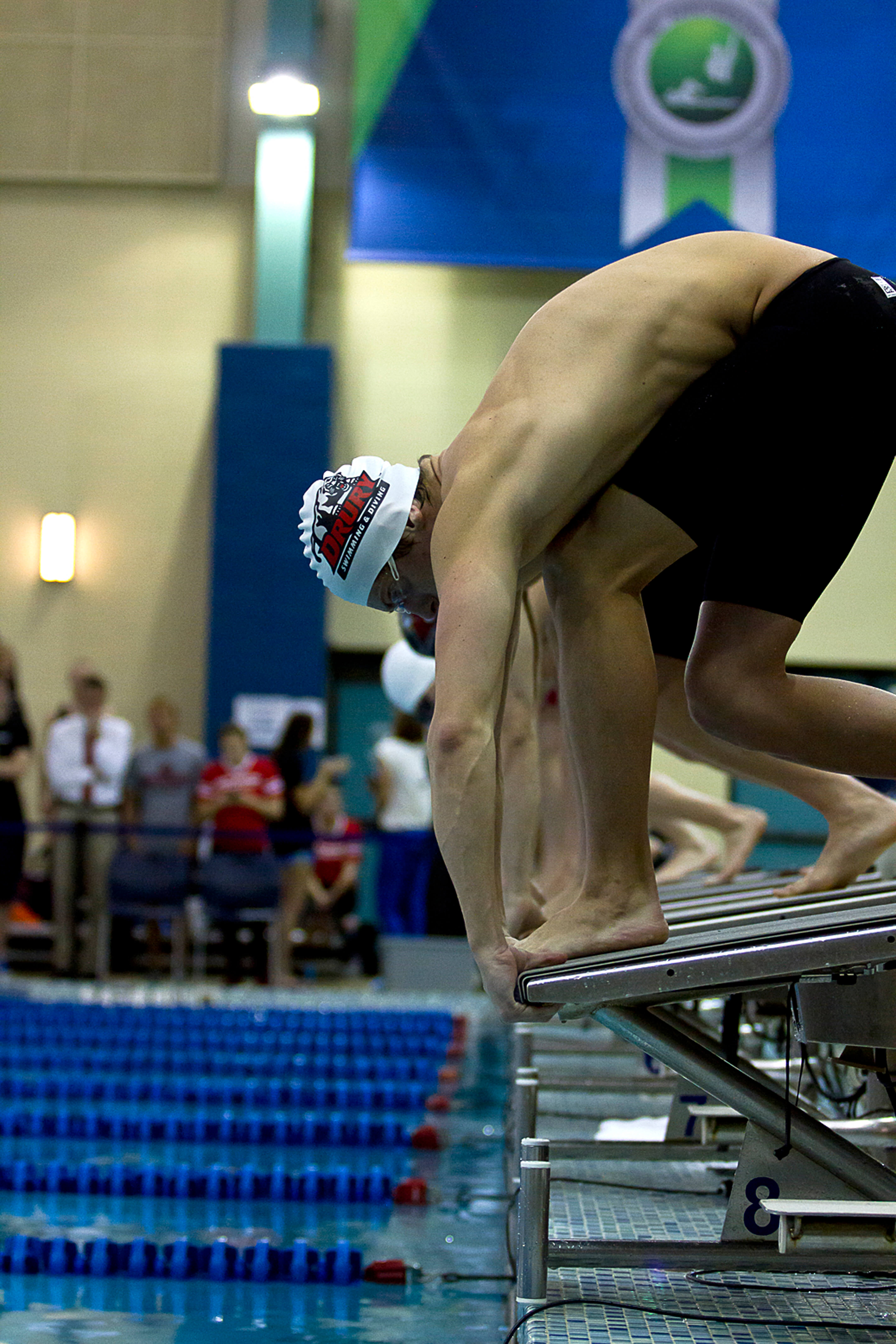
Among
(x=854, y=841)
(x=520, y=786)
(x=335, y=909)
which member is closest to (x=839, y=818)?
(x=854, y=841)

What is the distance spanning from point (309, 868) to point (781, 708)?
7.10m

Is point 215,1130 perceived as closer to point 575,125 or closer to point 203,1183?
point 203,1183

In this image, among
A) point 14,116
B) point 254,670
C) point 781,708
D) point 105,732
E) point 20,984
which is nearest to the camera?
point 781,708

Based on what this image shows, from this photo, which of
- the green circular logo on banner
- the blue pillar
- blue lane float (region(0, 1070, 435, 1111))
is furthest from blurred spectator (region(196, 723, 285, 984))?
the green circular logo on banner

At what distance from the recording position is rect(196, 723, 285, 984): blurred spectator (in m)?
8.30

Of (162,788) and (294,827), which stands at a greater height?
(162,788)

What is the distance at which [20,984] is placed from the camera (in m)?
7.98

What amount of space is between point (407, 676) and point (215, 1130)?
2068 mm

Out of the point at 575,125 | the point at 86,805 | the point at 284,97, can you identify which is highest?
the point at 284,97

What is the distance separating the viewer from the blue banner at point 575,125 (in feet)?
37.3

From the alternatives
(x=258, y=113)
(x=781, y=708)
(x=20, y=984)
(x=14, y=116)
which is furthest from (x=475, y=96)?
(x=781, y=708)

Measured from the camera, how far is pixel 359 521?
2.38 metres

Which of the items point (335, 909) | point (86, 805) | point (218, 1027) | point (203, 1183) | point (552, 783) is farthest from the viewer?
point (335, 909)

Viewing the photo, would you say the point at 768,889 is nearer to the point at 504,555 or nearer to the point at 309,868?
the point at 504,555
